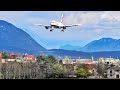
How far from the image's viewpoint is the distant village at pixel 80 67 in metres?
4.26

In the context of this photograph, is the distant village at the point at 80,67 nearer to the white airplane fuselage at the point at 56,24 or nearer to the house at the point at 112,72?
the house at the point at 112,72

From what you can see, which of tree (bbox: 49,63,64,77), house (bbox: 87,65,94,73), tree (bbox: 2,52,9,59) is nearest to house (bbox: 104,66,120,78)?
house (bbox: 87,65,94,73)

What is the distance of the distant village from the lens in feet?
14.0

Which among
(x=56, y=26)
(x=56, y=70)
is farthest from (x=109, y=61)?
(x=56, y=26)

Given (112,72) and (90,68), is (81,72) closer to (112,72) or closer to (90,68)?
(90,68)

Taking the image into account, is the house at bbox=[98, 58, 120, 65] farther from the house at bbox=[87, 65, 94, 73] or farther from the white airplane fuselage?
the white airplane fuselage

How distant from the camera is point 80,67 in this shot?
14.0ft

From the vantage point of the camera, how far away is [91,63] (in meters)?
4.28

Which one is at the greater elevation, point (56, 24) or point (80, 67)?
point (56, 24)

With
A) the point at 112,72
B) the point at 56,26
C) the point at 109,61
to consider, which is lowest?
the point at 112,72
